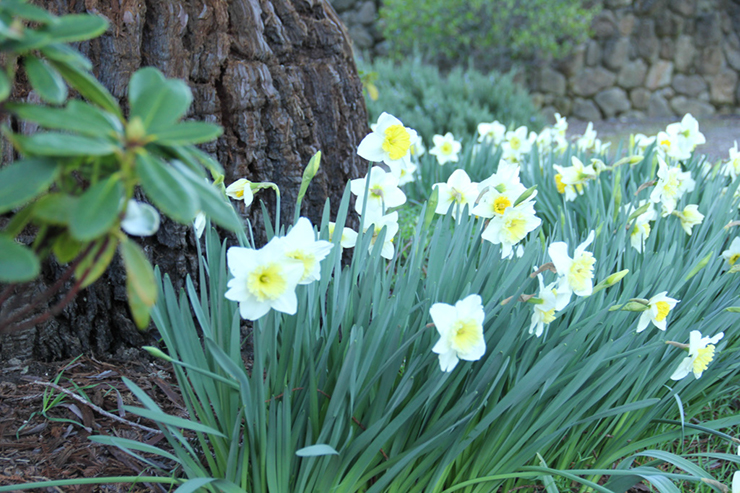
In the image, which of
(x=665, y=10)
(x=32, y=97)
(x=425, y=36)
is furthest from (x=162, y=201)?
(x=665, y=10)

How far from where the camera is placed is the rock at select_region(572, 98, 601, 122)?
910cm

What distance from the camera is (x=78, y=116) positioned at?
488mm

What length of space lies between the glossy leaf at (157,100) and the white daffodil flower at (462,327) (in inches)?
19.3

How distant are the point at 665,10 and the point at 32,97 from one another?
1021cm

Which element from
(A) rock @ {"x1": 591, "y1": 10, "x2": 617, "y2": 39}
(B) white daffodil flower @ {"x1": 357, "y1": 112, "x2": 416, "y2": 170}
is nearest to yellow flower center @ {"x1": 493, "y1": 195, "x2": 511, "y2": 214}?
(B) white daffodil flower @ {"x1": 357, "y1": 112, "x2": 416, "y2": 170}

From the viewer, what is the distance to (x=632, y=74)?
9148mm

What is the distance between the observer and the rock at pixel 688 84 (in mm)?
9312

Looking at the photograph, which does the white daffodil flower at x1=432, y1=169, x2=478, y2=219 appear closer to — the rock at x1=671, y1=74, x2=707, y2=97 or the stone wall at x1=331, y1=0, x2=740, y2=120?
the stone wall at x1=331, y1=0, x2=740, y2=120

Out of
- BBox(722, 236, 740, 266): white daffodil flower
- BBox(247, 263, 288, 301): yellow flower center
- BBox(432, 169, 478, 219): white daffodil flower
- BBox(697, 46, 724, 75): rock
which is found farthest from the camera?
BBox(697, 46, 724, 75): rock

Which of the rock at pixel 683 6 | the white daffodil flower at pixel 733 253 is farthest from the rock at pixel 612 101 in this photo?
the white daffodil flower at pixel 733 253

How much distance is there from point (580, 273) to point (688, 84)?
10.2 metres

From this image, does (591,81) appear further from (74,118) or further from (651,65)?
(74,118)

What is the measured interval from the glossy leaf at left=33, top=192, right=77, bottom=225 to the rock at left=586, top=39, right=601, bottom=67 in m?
9.85

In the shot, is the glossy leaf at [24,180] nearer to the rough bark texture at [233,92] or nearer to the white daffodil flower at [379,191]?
the white daffodil flower at [379,191]
